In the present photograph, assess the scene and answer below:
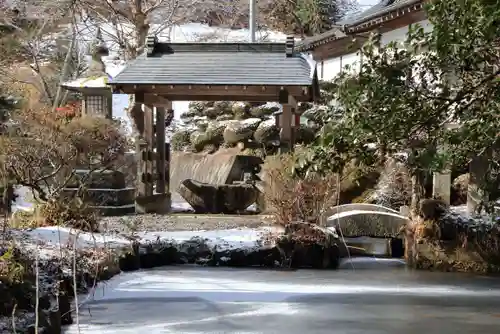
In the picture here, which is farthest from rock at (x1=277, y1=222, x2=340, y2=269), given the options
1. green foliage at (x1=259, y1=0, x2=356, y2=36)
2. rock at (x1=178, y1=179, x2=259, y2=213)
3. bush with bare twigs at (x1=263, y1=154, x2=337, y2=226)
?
green foliage at (x1=259, y1=0, x2=356, y2=36)

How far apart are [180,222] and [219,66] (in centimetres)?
289

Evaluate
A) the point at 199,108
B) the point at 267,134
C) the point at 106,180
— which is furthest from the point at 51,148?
the point at 199,108

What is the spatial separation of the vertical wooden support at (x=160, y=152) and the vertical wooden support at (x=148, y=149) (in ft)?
1.58

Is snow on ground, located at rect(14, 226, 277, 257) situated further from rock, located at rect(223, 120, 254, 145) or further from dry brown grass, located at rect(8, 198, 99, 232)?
rock, located at rect(223, 120, 254, 145)

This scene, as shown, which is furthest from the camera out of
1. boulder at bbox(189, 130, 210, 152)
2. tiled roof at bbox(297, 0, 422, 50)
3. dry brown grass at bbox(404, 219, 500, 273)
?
boulder at bbox(189, 130, 210, 152)

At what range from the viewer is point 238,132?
49.4 ft

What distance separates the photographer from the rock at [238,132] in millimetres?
15055

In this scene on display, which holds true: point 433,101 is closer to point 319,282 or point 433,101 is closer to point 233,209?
point 319,282

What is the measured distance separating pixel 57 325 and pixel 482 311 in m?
3.87

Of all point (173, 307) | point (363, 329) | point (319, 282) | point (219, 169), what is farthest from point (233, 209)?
Answer: point (363, 329)

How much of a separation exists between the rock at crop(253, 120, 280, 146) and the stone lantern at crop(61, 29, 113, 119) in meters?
4.51

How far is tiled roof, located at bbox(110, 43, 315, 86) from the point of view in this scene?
31.7ft

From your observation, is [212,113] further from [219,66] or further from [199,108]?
[219,66]

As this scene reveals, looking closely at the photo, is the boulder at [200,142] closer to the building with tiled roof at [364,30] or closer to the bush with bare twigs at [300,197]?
the building with tiled roof at [364,30]
